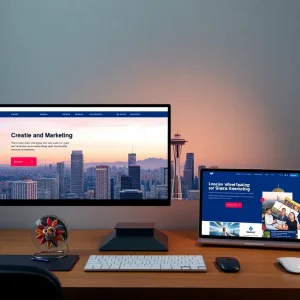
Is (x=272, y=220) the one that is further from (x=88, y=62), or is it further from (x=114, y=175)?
(x=88, y=62)

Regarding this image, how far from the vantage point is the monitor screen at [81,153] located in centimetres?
157

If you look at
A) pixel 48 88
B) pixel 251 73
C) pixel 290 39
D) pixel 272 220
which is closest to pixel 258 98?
pixel 251 73

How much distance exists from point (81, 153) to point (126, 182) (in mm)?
219

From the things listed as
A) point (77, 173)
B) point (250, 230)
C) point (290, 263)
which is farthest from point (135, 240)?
point (290, 263)

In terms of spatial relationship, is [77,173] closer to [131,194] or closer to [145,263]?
[131,194]

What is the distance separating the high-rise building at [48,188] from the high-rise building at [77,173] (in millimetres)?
70

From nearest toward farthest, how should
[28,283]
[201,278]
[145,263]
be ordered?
[28,283] < [201,278] < [145,263]

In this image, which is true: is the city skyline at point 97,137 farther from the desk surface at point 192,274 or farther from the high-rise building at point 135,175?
the desk surface at point 192,274

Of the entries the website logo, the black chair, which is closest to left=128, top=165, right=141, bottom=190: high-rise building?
the website logo

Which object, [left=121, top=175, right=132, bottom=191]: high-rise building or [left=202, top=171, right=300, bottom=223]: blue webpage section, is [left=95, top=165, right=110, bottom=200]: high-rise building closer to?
[left=121, top=175, right=132, bottom=191]: high-rise building

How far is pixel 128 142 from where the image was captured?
158 centimetres

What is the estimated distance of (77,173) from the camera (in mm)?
1566

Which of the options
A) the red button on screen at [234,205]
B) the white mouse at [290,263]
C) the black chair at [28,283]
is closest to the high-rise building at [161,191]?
the red button on screen at [234,205]

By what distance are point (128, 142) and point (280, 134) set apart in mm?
761
